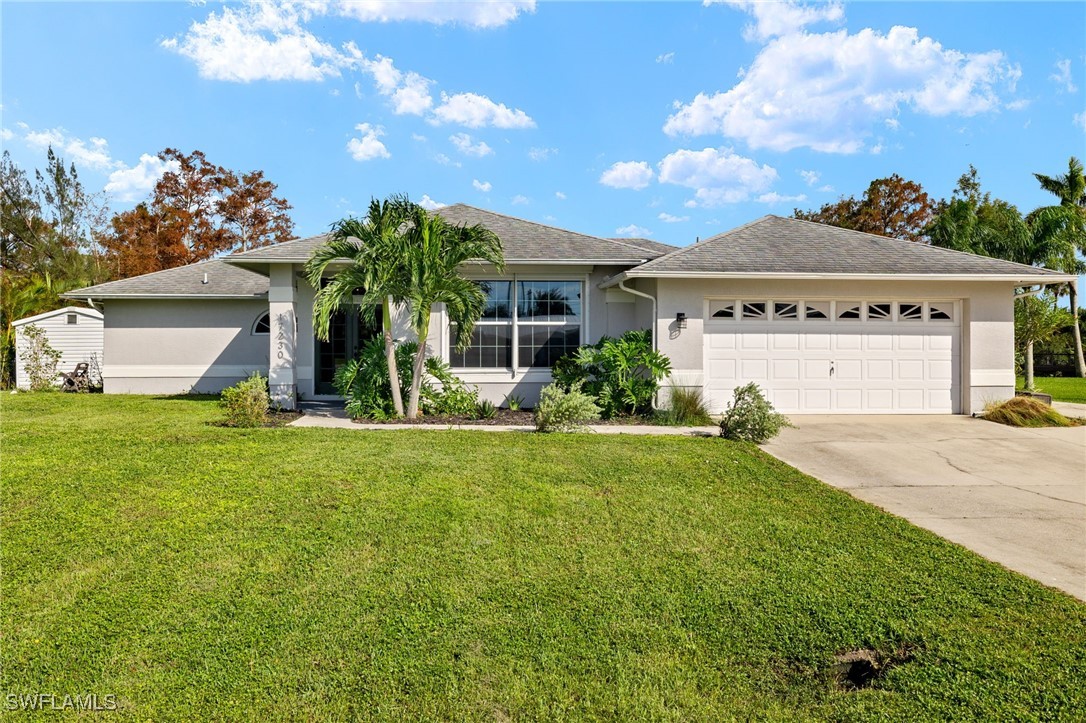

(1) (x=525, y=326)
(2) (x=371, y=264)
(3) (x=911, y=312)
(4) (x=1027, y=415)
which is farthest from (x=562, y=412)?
(4) (x=1027, y=415)

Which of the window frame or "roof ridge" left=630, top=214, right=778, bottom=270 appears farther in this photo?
the window frame

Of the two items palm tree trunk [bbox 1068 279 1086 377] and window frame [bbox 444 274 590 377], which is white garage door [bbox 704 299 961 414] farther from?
palm tree trunk [bbox 1068 279 1086 377]

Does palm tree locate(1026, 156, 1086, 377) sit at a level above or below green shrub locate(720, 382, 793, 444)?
above

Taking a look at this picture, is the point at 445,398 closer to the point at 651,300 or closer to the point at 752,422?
the point at 651,300

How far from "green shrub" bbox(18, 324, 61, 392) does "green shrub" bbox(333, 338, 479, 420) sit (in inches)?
438

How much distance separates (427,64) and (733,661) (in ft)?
49.3

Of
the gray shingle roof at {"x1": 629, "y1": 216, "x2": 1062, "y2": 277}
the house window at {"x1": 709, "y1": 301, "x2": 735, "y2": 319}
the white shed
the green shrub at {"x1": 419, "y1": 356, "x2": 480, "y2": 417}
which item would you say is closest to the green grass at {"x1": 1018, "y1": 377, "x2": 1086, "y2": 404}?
the gray shingle roof at {"x1": 629, "y1": 216, "x2": 1062, "y2": 277}

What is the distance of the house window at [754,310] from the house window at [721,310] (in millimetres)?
271

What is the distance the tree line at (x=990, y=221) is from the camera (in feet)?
75.6

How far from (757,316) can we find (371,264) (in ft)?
24.6

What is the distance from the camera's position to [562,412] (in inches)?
347

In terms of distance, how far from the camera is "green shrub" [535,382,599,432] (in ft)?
28.9

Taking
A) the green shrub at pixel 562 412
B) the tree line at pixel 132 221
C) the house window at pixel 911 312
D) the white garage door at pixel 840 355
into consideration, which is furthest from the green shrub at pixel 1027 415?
the tree line at pixel 132 221

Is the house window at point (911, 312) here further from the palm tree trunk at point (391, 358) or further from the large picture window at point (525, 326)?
the palm tree trunk at point (391, 358)
